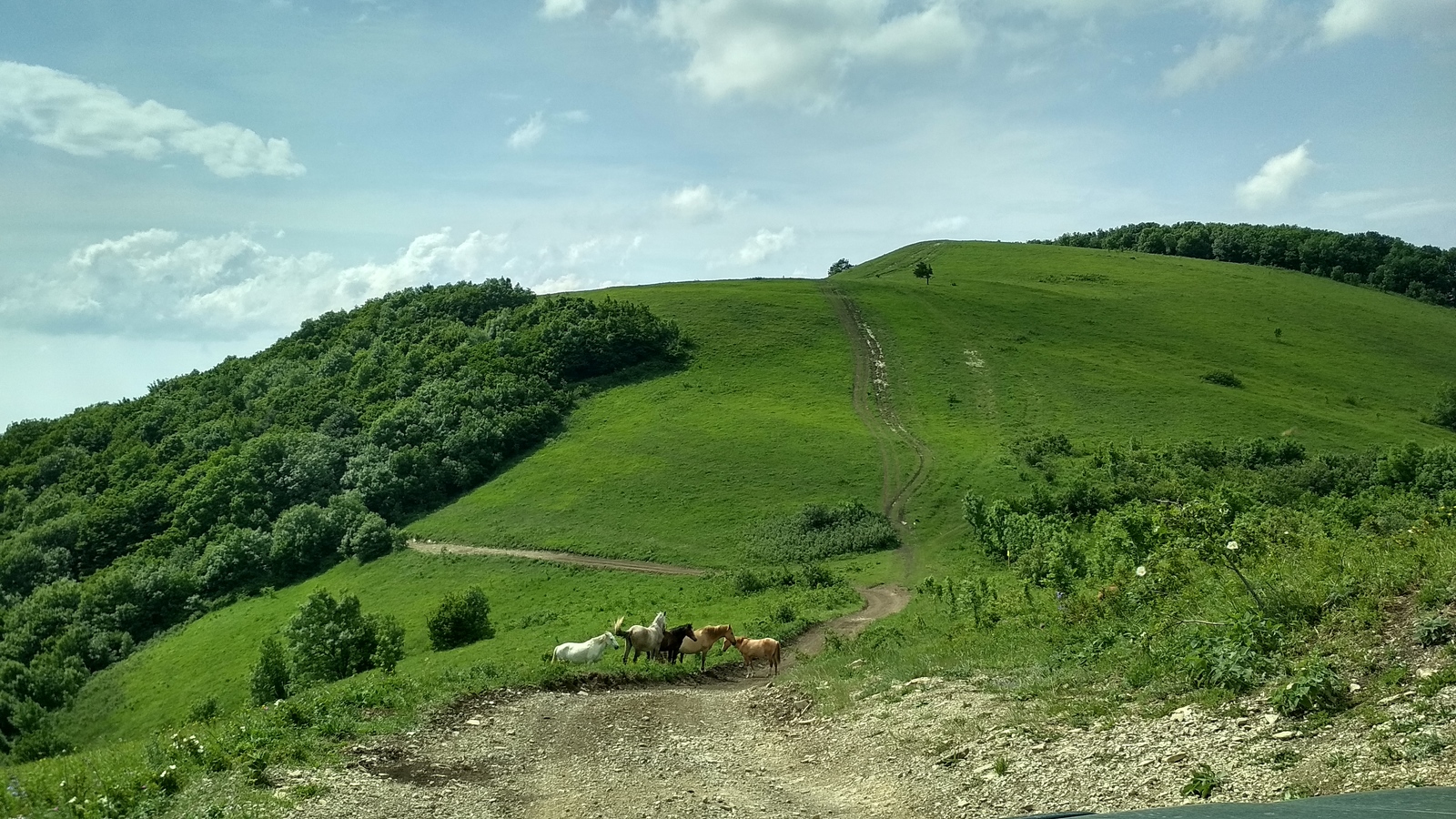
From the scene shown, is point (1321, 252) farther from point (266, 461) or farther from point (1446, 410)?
point (266, 461)

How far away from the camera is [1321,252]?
138 metres

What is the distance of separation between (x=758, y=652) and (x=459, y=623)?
21569 mm

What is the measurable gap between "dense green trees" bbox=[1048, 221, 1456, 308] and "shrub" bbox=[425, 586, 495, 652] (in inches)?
5490

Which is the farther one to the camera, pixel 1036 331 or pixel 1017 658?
pixel 1036 331

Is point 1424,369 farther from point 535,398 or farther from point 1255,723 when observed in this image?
point 1255,723

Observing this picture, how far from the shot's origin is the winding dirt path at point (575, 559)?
51.4 metres

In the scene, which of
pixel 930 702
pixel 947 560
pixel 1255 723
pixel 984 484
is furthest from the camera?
pixel 984 484

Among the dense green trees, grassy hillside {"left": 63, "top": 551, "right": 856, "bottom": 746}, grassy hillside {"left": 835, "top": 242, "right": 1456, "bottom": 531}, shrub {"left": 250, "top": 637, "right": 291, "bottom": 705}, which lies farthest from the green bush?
the dense green trees

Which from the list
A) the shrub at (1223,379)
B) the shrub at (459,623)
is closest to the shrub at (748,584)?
the shrub at (459,623)

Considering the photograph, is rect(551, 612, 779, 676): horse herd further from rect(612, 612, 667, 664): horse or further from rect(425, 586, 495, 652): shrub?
Result: rect(425, 586, 495, 652): shrub

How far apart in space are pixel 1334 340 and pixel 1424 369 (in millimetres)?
9156

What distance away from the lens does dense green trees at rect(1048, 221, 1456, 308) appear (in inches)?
5108

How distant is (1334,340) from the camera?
9944 centimetres

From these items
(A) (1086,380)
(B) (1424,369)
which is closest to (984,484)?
(A) (1086,380)
